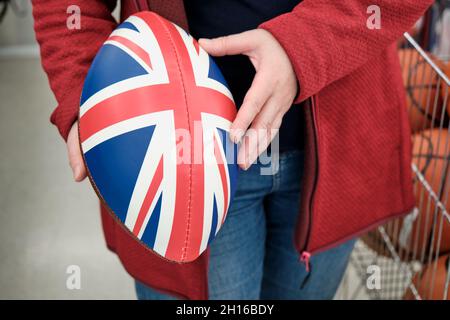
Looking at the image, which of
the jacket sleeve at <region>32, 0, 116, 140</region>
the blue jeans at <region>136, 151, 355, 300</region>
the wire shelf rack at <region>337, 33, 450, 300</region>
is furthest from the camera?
the wire shelf rack at <region>337, 33, 450, 300</region>

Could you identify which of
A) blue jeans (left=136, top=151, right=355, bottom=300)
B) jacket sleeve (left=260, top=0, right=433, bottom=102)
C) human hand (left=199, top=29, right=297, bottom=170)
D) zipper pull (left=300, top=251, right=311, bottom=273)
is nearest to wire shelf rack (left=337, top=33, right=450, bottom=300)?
blue jeans (left=136, top=151, right=355, bottom=300)

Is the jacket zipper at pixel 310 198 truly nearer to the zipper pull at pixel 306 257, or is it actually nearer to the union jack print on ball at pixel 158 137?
the zipper pull at pixel 306 257

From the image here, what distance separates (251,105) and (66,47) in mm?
256

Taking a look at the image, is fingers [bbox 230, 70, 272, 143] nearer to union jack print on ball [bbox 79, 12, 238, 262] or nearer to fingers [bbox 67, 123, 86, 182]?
union jack print on ball [bbox 79, 12, 238, 262]

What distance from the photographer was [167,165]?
0.58 metres

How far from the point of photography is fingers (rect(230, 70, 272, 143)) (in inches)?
23.9

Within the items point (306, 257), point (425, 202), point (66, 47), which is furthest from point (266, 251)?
point (66, 47)

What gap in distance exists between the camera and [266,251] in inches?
39.4

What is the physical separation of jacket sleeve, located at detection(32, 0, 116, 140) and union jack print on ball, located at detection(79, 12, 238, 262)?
0.21 feet

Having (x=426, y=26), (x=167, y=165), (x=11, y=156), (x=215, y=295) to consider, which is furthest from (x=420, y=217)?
(x=11, y=156)
